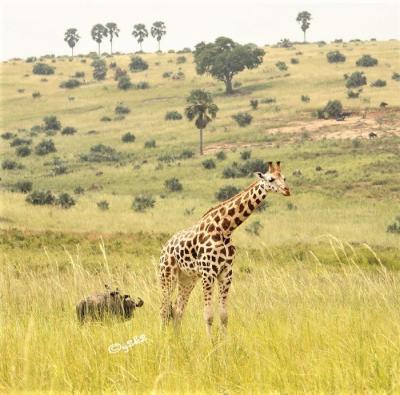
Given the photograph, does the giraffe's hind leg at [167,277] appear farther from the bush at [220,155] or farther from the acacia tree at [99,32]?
the acacia tree at [99,32]

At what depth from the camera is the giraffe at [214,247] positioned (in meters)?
7.62

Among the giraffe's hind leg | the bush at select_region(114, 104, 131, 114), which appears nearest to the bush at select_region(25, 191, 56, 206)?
the giraffe's hind leg

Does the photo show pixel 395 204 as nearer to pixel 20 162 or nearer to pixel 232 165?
pixel 232 165

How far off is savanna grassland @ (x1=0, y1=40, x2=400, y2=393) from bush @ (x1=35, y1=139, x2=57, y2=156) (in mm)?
1421

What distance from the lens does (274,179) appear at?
7387mm

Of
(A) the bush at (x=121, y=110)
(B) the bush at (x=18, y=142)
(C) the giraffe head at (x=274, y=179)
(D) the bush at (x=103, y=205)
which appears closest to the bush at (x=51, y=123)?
(A) the bush at (x=121, y=110)

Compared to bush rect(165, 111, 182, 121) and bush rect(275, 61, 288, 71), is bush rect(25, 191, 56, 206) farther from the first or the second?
bush rect(275, 61, 288, 71)

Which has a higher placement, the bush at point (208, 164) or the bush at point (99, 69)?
the bush at point (99, 69)

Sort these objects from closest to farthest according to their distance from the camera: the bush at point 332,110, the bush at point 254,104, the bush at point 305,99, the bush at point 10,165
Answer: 1. the bush at point 10,165
2. the bush at point 332,110
3. the bush at point 305,99
4. the bush at point 254,104

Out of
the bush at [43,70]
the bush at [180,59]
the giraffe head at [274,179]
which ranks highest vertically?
the giraffe head at [274,179]

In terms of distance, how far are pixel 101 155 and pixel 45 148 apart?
26.0 ft

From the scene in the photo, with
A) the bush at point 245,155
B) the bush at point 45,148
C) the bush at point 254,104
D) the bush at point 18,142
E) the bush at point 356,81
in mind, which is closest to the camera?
the bush at point 245,155

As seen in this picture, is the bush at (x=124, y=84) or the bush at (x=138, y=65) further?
the bush at (x=138, y=65)

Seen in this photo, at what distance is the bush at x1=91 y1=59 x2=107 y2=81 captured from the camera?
129 meters
